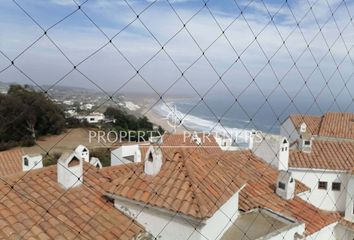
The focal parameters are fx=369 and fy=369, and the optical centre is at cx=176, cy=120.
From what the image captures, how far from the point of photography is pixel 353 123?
12273 mm

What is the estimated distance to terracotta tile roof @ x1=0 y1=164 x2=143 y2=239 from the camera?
279 cm

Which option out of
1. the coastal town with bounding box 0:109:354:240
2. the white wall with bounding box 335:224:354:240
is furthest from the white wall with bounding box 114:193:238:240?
the white wall with bounding box 335:224:354:240

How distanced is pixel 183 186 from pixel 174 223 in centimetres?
31

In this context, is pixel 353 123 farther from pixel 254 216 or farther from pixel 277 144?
pixel 254 216

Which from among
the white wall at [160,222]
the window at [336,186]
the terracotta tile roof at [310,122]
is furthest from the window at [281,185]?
the terracotta tile roof at [310,122]

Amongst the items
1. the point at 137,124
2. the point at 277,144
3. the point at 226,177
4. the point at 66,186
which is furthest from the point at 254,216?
the point at 137,124

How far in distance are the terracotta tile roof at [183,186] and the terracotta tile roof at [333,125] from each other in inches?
356

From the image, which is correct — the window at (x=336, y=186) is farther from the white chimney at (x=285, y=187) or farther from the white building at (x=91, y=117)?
the white building at (x=91, y=117)

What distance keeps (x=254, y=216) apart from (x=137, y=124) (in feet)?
31.4

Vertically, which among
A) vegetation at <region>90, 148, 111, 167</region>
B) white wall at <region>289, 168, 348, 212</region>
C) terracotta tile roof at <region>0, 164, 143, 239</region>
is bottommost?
terracotta tile roof at <region>0, 164, 143, 239</region>

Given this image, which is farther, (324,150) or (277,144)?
(324,150)

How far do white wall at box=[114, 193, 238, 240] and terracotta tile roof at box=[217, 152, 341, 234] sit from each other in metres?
0.77

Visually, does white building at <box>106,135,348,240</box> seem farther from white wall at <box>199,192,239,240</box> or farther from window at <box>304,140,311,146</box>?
window at <box>304,140,311,146</box>

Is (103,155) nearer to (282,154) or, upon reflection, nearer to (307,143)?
Answer: (307,143)
